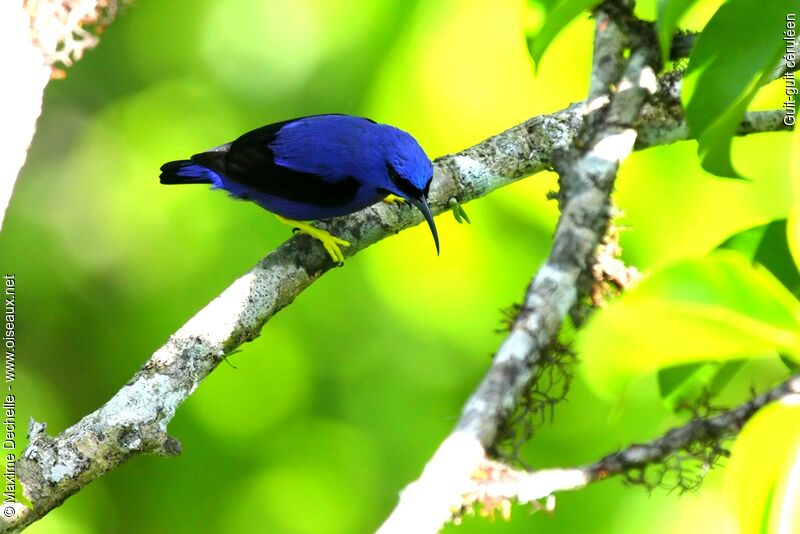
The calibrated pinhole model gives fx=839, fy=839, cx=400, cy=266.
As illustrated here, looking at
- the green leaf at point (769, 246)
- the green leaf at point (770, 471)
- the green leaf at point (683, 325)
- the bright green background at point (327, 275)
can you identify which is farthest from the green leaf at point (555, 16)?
the bright green background at point (327, 275)

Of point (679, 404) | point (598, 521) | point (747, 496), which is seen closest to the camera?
point (747, 496)

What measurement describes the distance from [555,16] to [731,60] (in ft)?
1.46

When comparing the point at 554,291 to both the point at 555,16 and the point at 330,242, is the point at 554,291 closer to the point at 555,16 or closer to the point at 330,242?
the point at 555,16

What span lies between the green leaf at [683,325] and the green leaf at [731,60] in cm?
60

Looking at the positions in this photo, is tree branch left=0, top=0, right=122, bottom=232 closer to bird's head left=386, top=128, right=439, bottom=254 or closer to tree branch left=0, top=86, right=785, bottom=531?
tree branch left=0, top=86, right=785, bottom=531

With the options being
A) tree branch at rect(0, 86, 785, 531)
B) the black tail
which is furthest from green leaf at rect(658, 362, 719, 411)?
the black tail

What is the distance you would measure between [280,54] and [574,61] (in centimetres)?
185

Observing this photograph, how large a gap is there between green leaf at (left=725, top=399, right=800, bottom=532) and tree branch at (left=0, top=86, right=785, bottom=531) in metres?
0.47

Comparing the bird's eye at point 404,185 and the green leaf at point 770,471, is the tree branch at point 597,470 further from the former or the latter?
the bird's eye at point 404,185

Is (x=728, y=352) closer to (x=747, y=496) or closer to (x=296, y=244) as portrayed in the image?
(x=747, y=496)

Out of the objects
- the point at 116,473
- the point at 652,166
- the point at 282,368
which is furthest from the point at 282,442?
the point at 652,166

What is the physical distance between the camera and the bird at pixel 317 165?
10.2ft

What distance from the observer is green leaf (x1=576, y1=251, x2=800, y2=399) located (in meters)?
1.15

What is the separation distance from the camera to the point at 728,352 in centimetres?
116
